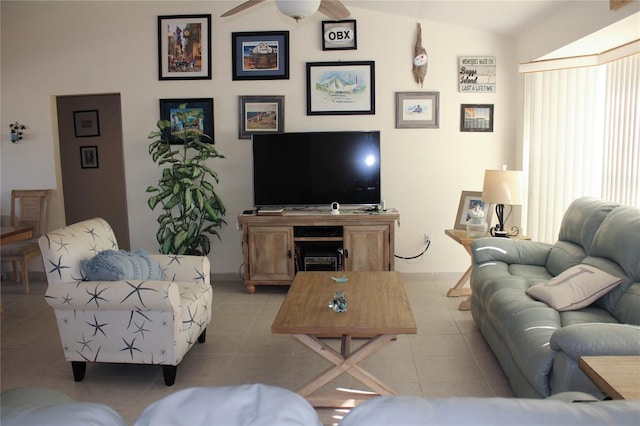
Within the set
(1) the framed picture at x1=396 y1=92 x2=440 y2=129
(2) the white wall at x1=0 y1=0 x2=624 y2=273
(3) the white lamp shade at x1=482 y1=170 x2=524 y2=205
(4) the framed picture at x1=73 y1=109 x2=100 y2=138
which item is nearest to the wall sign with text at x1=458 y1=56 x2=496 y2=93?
(2) the white wall at x1=0 y1=0 x2=624 y2=273

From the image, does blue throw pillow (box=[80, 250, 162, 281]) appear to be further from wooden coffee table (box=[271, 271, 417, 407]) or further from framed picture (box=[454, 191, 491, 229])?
framed picture (box=[454, 191, 491, 229])

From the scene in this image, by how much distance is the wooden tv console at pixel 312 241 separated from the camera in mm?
4582

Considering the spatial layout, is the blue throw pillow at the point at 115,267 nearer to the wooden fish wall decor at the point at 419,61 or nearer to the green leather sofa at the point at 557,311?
the green leather sofa at the point at 557,311

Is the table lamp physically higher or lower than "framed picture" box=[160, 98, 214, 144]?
lower

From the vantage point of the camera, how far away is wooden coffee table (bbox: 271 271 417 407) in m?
2.50

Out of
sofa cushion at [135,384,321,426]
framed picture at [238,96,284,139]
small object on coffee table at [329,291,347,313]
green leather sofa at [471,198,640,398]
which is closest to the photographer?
sofa cushion at [135,384,321,426]

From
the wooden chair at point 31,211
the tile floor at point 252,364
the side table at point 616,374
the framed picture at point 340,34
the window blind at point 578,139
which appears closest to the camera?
the side table at point 616,374

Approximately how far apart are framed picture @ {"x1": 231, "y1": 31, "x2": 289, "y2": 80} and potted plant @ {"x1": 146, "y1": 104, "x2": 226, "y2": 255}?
2.12 feet

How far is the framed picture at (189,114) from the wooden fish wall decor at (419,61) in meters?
2.08

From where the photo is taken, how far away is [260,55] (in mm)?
4973

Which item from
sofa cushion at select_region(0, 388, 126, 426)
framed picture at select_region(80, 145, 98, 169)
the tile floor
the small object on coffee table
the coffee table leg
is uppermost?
framed picture at select_region(80, 145, 98, 169)

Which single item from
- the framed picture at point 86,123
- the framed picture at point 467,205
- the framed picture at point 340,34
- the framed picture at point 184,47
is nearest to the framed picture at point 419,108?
the framed picture at point 340,34

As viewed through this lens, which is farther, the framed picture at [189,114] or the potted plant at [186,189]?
the framed picture at [189,114]

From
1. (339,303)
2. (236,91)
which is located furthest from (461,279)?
(236,91)
